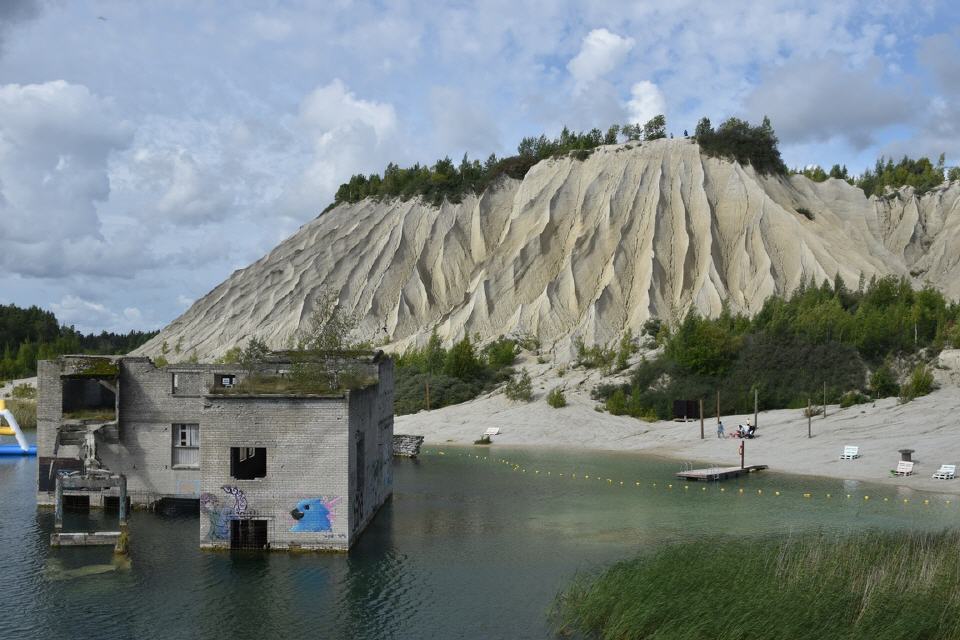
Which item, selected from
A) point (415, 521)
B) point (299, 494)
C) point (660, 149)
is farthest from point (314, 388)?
point (660, 149)

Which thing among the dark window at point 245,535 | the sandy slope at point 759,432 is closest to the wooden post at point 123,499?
the dark window at point 245,535

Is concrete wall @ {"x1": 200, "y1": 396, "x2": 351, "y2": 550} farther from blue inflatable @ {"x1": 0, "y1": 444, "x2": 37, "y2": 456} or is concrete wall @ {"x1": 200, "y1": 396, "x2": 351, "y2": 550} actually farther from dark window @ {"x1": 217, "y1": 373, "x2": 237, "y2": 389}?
blue inflatable @ {"x1": 0, "y1": 444, "x2": 37, "y2": 456}

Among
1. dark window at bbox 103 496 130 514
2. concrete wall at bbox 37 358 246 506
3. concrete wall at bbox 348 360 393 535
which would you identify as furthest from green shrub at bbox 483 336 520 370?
dark window at bbox 103 496 130 514

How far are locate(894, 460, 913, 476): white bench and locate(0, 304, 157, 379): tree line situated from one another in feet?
308

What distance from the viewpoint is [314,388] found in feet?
89.7

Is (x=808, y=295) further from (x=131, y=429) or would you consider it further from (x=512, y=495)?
(x=131, y=429)

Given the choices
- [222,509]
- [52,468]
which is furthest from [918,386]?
[52,468]

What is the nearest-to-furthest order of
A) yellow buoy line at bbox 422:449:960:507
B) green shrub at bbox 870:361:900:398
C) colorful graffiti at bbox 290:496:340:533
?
colorful graffiti at bbox 290:496:340:533 → yellow buoy line at bbox 422:449:960:507 → green shrub at bbox 870:361:900:398

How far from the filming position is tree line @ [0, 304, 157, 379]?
358ft

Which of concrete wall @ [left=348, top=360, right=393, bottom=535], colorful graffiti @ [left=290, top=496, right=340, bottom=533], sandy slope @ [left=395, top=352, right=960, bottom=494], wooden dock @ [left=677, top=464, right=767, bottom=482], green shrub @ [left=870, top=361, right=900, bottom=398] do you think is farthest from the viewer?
green shrub @ [left=870, top=361, right=900, bottom=398]

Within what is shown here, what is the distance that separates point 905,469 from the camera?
42562 mm

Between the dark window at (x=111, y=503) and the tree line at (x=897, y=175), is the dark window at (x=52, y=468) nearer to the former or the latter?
the dark window at (x=111, y=503)

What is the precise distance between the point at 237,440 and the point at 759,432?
37.4 m

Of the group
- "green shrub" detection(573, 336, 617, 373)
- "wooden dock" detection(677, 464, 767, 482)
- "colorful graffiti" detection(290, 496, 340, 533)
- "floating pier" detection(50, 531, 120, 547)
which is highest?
"green shrub" detection(573, 336, 617, 373)
